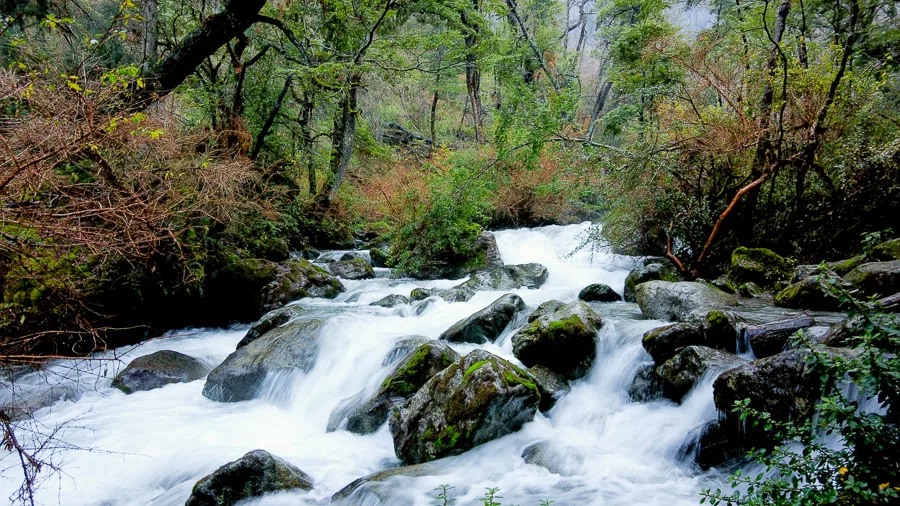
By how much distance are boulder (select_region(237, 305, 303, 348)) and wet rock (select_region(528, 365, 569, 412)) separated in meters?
4.74

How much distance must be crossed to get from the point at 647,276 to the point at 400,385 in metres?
5.55

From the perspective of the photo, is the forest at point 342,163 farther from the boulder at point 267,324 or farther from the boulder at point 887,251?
the boulder at point 267,324

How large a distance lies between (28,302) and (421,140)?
2235cm

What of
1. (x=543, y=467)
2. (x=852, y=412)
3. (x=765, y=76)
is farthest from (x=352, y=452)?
(x=765, y=76)

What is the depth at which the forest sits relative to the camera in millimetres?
4207

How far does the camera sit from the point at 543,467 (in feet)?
15.1

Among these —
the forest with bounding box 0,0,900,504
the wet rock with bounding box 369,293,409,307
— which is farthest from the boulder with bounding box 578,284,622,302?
the wet rock with bounding box 369,293,409,307

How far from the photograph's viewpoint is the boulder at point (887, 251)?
6102 millimetres

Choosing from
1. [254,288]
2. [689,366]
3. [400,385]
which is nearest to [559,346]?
[689,366]

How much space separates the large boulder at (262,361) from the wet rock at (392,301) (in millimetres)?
1991

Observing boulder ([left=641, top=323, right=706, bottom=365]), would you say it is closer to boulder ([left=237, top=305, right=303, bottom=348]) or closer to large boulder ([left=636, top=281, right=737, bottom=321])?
large boulder ([left=636, top=281, right=737, bottom=321])

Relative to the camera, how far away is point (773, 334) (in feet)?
16.0

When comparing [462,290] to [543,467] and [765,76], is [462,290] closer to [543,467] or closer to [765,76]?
[543,467]

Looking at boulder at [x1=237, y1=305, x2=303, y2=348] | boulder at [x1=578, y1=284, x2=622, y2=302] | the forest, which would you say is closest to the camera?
the forest
